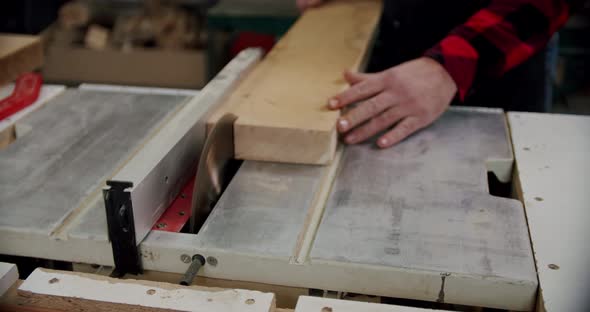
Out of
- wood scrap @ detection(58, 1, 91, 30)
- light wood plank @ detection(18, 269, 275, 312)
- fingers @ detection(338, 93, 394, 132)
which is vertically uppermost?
fingers @ detection(338, 93, 394, 132)

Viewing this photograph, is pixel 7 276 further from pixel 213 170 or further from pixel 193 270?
pixel 213 170

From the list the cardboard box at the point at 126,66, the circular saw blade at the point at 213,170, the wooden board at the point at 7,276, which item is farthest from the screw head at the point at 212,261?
the cardboard box at the point at 126,66

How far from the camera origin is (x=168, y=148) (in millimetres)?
1063

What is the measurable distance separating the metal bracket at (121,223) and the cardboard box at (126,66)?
250 centimetres

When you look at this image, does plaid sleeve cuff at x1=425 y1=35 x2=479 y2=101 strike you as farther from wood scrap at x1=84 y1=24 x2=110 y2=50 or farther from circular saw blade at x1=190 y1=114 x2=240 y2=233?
wood scrap at x1=84 y1=24 x2=110 y2=50

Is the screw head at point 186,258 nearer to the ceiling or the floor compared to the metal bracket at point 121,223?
nearer to the floor

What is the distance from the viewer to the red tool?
1400 mm

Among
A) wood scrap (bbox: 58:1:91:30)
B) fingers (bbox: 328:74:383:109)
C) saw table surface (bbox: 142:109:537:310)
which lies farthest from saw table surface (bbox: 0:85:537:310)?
wood scrap (bbox: 58:1:91:30)

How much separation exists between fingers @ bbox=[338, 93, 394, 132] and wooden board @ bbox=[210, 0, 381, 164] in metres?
0.04

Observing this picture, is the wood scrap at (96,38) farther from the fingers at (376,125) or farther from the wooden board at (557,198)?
the wooden board at (557,198)

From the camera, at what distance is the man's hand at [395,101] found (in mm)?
1282

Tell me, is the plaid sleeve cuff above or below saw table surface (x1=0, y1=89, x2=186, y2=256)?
above

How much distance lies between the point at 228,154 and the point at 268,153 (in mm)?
77

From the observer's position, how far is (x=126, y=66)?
345 cm
